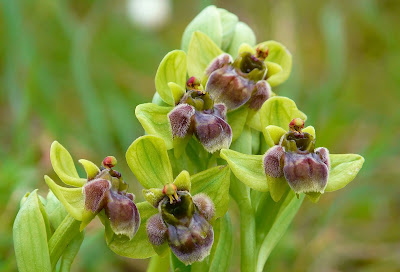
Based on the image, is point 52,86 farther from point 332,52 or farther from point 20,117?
point 332,52

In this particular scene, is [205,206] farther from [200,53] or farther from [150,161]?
[200,53]

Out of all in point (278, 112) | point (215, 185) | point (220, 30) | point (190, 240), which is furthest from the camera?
point (220, 30)

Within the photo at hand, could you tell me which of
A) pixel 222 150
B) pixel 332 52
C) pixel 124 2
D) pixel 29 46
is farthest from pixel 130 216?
pixel 124 2

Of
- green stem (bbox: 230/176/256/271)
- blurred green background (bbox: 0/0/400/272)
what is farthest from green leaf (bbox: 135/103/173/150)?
blurred green background (bbox: 0/0/400/272)

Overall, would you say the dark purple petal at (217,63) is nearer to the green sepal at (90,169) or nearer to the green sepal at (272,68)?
the green sepal at (272,68)

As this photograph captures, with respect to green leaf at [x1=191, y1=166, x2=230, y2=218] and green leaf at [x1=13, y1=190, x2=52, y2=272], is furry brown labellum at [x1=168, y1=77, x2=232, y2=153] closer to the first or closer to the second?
green leaf at [x1=191, y1=166, x2=230, y2=218]

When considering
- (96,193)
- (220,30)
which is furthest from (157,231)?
(220,30)

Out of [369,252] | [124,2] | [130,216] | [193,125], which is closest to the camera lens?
[130,216]
